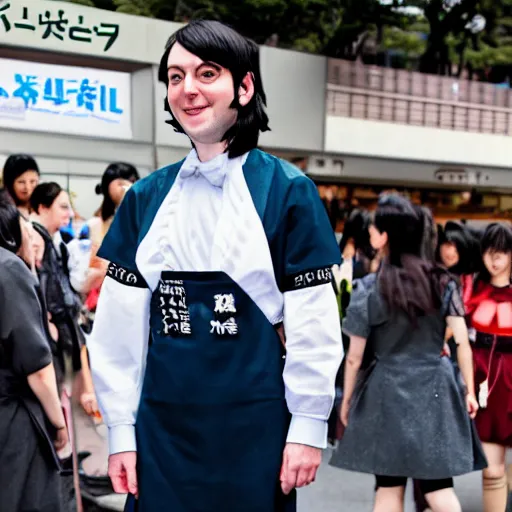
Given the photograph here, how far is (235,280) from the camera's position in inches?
73.9

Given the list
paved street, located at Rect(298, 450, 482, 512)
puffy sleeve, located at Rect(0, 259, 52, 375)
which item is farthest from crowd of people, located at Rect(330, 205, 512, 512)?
puffy sleeve, located at Rect(0, 259, 52, 375)

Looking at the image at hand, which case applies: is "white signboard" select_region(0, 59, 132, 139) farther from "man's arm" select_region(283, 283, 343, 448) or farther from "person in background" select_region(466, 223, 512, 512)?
"man's arm" select_region(283, 283, 343, 448)

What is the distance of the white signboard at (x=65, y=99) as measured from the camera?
6.60 metres

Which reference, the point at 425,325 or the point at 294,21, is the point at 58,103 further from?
the point at 425,325

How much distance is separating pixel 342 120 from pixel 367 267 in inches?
211

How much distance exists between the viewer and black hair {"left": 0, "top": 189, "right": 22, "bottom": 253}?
8.48 feet

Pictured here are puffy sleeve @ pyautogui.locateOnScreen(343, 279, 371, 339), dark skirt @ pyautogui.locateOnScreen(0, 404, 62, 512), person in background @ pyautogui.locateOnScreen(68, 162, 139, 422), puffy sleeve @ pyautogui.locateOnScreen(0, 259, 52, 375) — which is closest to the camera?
puffy sleeve @ pyautogui.locateOnScreen(0, 259, 52, 375)

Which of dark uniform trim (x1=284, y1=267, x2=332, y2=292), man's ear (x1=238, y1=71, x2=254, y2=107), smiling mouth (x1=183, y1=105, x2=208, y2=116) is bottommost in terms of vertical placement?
dark uniform trim (x1=284, y1=267, x2=332, y2=292)

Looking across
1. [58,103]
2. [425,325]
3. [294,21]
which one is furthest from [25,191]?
[294,21]

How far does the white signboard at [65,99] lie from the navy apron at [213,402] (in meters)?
4.78

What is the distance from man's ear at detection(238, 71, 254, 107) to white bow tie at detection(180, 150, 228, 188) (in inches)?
5.4

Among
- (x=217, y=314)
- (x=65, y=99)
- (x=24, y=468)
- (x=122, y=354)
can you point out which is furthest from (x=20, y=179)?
(x=65, y=99)

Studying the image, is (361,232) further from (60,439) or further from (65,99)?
(60,439)

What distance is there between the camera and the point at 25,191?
3.82 metres
